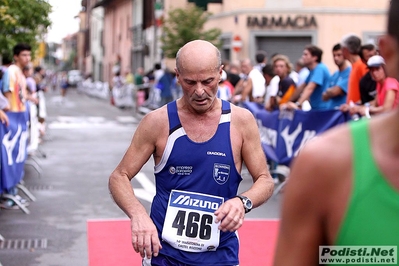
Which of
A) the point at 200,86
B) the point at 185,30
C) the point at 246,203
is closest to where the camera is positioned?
the point at 246,203

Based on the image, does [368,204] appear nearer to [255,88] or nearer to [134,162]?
[134,162]

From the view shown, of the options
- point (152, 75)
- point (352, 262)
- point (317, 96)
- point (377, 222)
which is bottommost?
point (152, 75)

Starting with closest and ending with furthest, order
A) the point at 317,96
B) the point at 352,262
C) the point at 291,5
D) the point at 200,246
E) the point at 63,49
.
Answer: the point at 352,262
the point at 200,246
the point at 317,96
the point at 291,5
the point at 63,49

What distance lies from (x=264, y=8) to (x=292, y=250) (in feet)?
102

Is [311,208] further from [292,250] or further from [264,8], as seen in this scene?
[264,8]

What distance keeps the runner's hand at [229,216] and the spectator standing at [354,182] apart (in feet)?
6.09

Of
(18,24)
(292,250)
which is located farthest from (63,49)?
(292,250)

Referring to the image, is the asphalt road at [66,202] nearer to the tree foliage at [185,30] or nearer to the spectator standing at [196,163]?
the spectator standing at [196,163]

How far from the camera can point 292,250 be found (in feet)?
5.45

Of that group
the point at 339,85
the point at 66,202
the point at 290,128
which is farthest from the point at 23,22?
the point at 339,85

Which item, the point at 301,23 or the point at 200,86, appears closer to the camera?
the point at 200,86

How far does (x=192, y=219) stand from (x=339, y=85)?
7.40 meters

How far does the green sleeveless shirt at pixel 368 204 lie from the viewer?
153cm

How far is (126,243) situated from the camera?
27.2 feet
